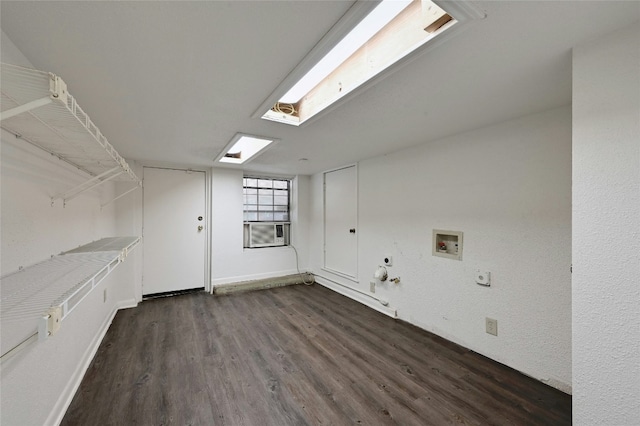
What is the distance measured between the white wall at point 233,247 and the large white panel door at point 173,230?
8.6 inches

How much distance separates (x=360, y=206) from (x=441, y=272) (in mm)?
1497

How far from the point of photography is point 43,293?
918 millimetres

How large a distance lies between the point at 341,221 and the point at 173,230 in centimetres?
271

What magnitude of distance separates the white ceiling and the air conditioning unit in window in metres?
2.67

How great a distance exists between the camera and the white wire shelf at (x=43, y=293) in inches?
28.7

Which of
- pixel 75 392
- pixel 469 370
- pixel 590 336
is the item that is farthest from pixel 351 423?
pixel 75 392

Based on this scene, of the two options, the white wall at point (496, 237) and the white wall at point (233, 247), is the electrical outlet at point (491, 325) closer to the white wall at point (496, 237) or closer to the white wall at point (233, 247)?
the white wall at point (496, 237)

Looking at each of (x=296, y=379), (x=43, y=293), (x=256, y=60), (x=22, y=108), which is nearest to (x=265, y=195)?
(x=296, y=379)

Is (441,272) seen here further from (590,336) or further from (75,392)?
(75,392)

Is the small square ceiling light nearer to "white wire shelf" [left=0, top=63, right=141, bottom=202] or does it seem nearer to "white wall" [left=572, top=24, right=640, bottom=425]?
"white wire shelf" [left=0, top=63, right=141, bottom=202]

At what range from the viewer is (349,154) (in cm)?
327

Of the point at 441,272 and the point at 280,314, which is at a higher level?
the point at 441,272

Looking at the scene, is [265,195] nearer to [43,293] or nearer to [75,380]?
[75,380]

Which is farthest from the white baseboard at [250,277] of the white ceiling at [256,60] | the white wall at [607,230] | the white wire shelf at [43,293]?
the white wall at [607,230]
